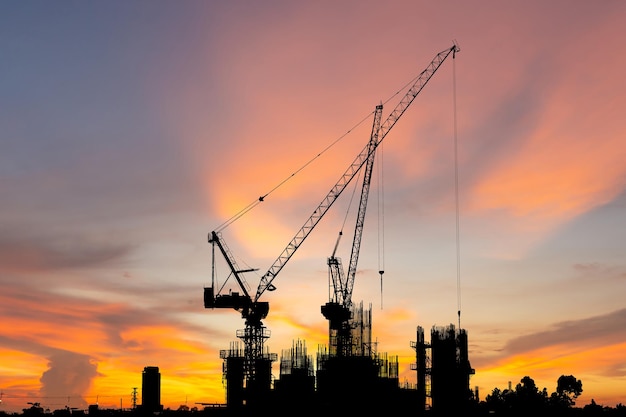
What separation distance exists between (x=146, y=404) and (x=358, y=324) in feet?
165

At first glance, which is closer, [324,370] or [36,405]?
[324,370]

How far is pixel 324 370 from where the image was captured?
169375 mm

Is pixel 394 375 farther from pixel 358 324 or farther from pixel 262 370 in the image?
pixel 262 370

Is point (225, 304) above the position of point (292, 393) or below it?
above

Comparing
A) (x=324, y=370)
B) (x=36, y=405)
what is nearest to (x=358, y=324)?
(x=324, y=370)

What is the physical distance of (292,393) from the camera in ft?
537

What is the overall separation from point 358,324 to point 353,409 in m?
25.6

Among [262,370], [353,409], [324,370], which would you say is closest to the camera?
[353,409]

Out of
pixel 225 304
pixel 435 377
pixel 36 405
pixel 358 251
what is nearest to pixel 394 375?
pixel 435 377

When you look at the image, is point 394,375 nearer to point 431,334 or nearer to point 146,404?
point 431,334

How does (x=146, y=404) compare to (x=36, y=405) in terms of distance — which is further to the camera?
(x=36, y=405)

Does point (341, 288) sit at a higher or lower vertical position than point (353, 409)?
higher

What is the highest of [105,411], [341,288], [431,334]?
[341,288]

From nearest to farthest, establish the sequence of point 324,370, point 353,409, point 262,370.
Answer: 1. point 353,409
2. point 324,370
3. point 262,370
